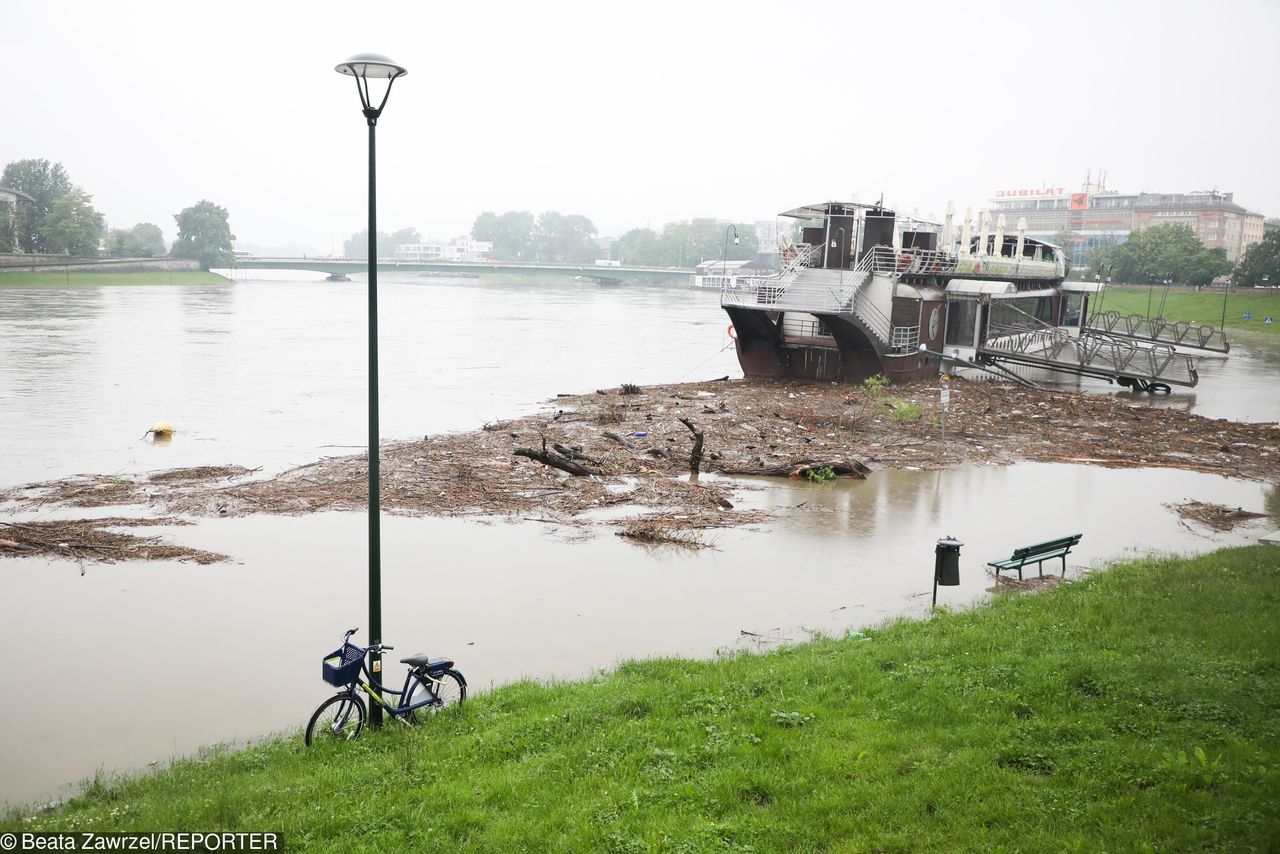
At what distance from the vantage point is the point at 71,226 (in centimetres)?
10431

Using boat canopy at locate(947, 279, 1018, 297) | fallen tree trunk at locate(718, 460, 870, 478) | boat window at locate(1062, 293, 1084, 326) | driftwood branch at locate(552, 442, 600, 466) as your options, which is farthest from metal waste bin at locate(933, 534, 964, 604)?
boat window at locate(1062, 293, 1084, 326)

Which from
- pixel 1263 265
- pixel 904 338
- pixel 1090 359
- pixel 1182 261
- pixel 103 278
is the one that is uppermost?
pixel 1182 261

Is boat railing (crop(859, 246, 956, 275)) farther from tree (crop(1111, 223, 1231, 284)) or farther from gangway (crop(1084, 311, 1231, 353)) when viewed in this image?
tree (crop(1111, 223, 1231, 284))

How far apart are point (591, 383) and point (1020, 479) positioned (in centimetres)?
2045

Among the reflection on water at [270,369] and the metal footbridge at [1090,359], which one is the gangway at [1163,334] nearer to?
the metal footbridge at [1090,359]

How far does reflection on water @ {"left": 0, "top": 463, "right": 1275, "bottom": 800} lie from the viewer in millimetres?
10250

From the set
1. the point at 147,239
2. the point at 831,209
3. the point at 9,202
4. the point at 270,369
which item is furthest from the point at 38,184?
the point at 831,209

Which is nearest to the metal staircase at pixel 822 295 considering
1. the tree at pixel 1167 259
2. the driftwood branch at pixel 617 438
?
the driftwood branch at pixel 617 438

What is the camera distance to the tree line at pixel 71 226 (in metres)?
104

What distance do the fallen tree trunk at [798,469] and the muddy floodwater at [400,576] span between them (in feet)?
1.85

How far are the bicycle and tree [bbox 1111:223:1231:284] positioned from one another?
348ft

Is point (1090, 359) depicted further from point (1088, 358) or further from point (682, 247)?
point (682, 247)

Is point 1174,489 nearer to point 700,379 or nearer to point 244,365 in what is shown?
point 700,379

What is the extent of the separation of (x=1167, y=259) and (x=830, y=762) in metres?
107
